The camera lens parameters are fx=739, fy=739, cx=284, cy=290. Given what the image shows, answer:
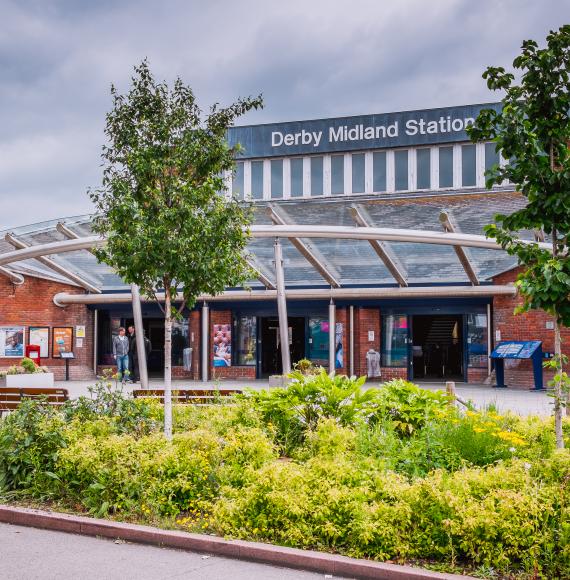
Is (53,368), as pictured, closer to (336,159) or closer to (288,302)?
(288,302)

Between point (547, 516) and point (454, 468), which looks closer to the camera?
point (547, 516)

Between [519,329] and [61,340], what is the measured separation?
647 inches

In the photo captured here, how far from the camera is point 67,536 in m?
6.75

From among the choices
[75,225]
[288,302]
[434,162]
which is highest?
[434,162]

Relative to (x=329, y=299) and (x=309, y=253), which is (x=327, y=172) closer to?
(x=329, y=299)

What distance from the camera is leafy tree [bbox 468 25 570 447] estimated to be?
7.16m

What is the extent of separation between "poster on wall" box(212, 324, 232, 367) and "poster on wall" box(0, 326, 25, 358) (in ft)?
23.1

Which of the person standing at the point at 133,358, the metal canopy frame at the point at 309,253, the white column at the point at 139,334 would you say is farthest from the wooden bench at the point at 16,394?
the person standing at the point at 133,358

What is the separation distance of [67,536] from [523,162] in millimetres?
5643

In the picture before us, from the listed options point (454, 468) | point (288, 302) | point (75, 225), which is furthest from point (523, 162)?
point (288, 302)

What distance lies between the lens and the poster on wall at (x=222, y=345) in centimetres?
2755

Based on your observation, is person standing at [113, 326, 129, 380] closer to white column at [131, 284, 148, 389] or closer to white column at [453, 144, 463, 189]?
white column at [131, 284, 148, 389]

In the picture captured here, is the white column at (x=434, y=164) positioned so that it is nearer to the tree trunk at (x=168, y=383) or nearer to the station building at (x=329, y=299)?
the station building at (x=329, y=299)

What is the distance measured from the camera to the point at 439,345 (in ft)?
97.4
